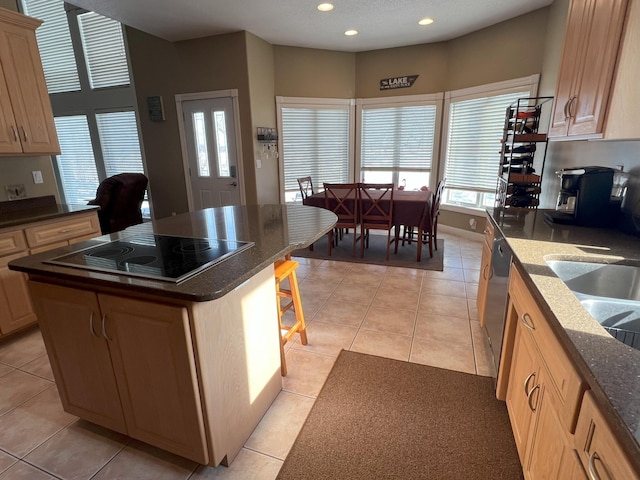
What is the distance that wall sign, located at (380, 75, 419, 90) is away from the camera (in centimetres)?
498

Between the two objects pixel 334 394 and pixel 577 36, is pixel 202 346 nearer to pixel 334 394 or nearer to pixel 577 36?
pixel 334 394

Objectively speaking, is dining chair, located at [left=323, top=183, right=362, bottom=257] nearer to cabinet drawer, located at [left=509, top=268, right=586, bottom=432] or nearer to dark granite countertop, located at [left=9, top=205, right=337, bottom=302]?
dark granite countertop, located at [left=9, top=205, right=337, bottom=302]

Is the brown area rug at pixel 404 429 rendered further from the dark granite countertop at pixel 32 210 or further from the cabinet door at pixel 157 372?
the dark granite countertop at pixel 32 210

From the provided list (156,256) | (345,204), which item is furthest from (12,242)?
(345,204)

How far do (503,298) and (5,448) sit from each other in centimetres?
259

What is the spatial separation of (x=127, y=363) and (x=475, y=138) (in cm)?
479

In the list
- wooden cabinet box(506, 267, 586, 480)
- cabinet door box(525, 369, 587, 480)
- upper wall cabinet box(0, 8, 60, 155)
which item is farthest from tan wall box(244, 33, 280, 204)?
cabinet door box(525, 369, 587, 480)

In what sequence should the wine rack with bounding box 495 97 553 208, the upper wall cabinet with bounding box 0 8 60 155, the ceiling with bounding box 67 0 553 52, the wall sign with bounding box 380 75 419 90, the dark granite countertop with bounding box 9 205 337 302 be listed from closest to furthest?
1. the dark granite countertop with bounding box 9 205 337 302
2. the upper wall cabinet with bounding box 0 8 60 155
3. the wine rack with bounding box 495 97 553 208
4. the ceiling with bounding box 67 0 553 52
5. the wall sign with bounding box 380 75 419 90

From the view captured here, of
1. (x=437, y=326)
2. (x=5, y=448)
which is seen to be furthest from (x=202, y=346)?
(x=437, y=326)

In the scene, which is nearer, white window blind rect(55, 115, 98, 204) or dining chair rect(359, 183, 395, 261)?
dining chair rect(359, 183, 395, 261)

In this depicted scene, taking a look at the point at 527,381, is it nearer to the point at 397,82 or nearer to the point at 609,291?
the point at 609,291

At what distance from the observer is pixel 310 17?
381 centimetres

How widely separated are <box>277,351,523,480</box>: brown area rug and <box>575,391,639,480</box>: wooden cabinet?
0.79m

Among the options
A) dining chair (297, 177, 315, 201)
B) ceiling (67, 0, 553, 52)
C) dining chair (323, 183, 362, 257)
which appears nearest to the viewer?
ceiling (67, 0, 553, 52)
